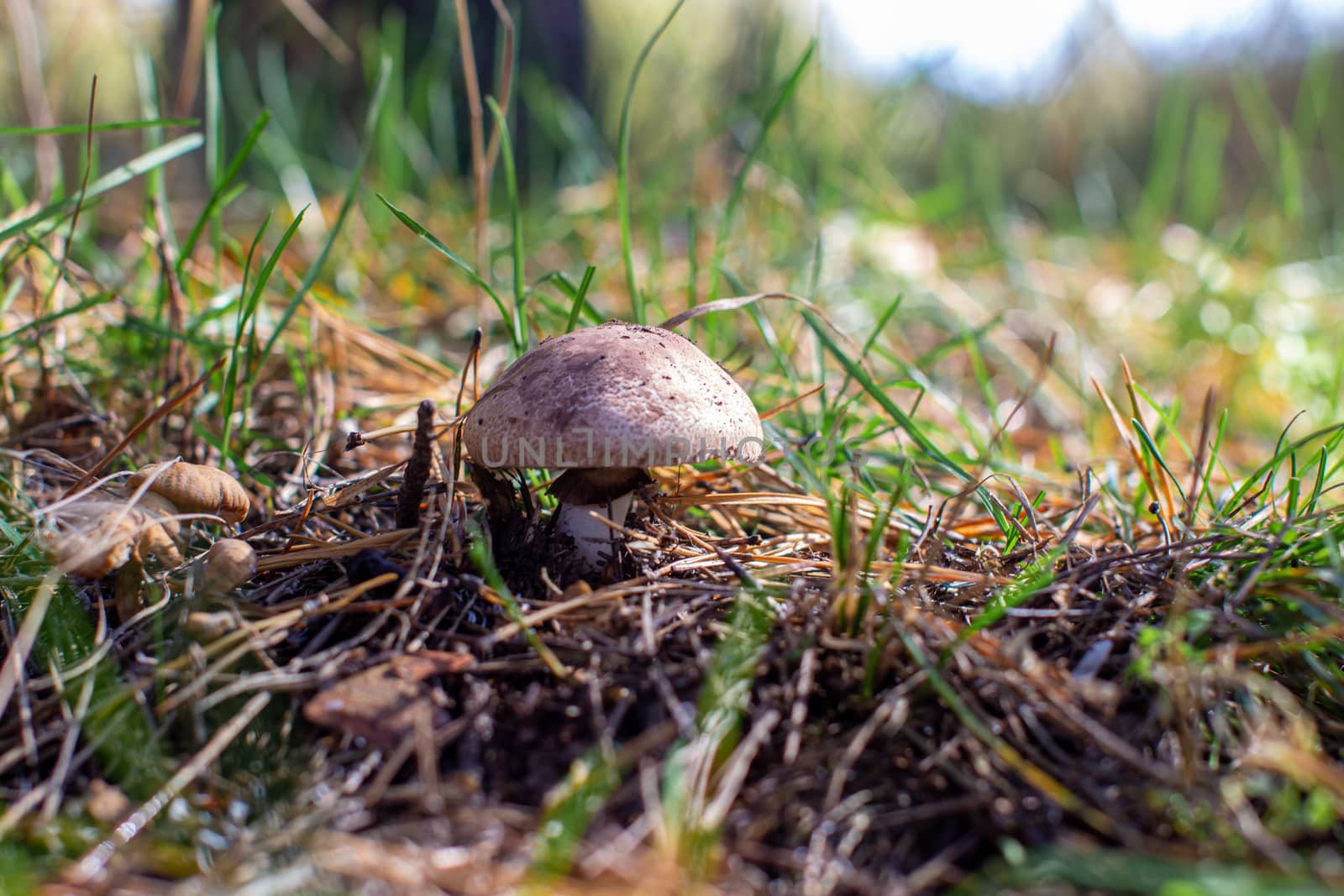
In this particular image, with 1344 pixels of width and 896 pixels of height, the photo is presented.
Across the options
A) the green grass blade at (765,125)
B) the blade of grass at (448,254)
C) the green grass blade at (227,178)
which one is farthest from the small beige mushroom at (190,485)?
the green grass blade at (765,125)

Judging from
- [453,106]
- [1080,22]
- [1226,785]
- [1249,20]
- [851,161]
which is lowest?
[1226,785]

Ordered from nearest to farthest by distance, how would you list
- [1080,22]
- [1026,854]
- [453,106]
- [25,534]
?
[1026,854], [25,534], [453,106], [1080,22]

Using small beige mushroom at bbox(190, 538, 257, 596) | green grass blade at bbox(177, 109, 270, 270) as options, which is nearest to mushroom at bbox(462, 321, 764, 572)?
small beige mushroom at bbox(190, 538, 257, 596)

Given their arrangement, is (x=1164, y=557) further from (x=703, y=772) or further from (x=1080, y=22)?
(x=1080, y=22)

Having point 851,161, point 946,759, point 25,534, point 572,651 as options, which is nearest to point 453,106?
point 851,161

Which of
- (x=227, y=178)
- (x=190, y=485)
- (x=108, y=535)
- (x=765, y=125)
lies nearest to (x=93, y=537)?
(x=108, y=535)

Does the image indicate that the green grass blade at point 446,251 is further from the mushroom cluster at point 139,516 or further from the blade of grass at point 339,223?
the mushroom cluster at point 139,516

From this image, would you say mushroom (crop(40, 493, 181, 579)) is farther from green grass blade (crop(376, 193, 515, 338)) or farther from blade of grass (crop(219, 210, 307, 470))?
green grass blade (crop(376, 193, 515, 338))
